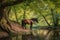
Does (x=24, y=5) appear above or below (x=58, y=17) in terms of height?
above

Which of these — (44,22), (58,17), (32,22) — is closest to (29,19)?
(32,22)

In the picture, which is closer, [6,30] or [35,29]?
[6,30]

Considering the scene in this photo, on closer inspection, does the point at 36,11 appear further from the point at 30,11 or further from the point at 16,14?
the point at 16,14

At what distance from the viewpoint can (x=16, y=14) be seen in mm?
7652

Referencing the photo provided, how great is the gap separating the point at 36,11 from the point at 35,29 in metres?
0.68

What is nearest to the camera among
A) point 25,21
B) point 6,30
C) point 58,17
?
point 6,30

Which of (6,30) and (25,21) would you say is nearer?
(6,30)

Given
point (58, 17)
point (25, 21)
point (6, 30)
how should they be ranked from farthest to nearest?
point (58, 17), point (25, 21), point (6, 30)

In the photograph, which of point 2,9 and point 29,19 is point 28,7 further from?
point 2,9

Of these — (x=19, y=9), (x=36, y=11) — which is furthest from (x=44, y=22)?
(x=19, y=9)

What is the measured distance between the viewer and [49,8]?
24.8ft

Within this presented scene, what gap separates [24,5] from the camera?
7.52m

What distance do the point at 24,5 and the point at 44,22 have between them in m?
0.93

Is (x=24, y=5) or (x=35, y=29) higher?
(x=24, y=5)
